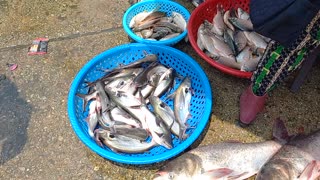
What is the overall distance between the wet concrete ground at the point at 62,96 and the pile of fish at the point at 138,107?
0.20 m

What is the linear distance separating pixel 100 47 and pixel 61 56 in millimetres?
404

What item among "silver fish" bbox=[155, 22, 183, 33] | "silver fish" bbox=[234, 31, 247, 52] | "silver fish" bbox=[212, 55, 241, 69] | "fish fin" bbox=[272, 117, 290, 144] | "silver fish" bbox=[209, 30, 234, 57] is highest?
"silver fish" bbox=[234, 31, 247, 52]

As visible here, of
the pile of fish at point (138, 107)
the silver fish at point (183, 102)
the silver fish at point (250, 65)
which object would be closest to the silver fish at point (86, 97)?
the pile of fish at point (138, 107)

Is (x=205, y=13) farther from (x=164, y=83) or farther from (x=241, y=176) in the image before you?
(x=241, y=176)

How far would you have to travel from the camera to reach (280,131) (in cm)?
278

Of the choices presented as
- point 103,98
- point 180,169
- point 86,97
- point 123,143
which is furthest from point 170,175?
point 86,97

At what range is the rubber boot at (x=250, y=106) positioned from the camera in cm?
286

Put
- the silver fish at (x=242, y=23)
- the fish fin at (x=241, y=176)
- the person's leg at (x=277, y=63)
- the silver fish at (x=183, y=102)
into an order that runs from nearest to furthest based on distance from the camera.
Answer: the person's leg at (x=277, y=63) < the fish fin at (x=241, y=176) < the silver fish at (x=183, y=102) < the silver fish at (x=242, y=23)

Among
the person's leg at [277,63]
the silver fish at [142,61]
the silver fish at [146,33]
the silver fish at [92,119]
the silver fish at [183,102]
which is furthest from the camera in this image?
the silver fish at [146,33]

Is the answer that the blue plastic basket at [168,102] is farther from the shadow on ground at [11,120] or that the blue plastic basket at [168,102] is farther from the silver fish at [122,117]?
the shadow on ground at [11,120]

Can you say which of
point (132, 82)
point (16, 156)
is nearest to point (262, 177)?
point (132, 82)

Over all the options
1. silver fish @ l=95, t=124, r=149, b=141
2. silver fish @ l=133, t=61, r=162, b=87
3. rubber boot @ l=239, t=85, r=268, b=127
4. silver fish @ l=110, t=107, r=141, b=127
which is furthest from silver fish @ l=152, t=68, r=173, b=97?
rubber boot @ l=239, t=85, r=268, b=127

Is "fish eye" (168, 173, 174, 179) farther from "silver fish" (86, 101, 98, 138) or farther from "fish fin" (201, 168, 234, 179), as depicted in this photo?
"silver fish" (86, 101, 98, 138)

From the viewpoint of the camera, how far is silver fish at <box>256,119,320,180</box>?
2.46 m
